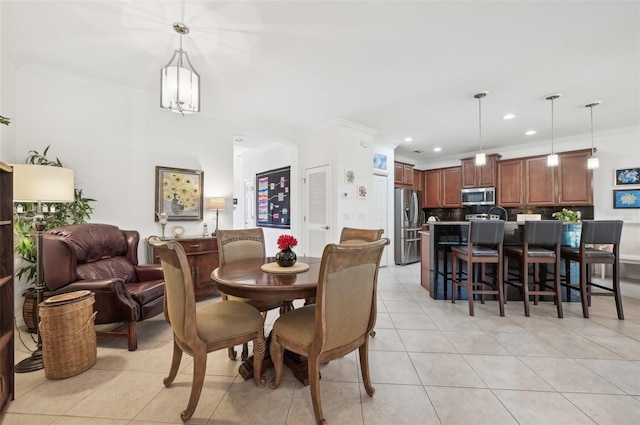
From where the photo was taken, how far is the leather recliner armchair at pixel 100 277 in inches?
87.8

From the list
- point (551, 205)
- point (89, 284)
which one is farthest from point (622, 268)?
point (89, 284)

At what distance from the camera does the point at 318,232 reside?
15.9 ft

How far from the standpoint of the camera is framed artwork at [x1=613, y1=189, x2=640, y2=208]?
455cm

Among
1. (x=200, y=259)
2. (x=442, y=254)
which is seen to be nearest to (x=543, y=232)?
(x=442, y=254)

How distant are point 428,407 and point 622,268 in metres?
5.60

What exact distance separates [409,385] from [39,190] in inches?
120

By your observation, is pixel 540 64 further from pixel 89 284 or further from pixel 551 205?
pixel 89 284

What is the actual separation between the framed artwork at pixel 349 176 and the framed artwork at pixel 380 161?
41.4 inches

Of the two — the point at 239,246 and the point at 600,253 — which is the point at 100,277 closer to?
the point at 239,246

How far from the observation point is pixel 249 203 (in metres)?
6.89

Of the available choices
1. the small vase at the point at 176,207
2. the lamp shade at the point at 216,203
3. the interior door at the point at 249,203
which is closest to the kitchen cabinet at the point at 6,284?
the small vase at the point at 176,207

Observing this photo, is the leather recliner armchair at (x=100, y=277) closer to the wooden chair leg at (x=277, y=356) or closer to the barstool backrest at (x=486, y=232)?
the wooden chair leg at (x=277, y=356)

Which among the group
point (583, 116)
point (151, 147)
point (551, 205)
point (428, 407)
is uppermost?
point (583, 116)

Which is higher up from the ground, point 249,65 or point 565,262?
point 249,65
